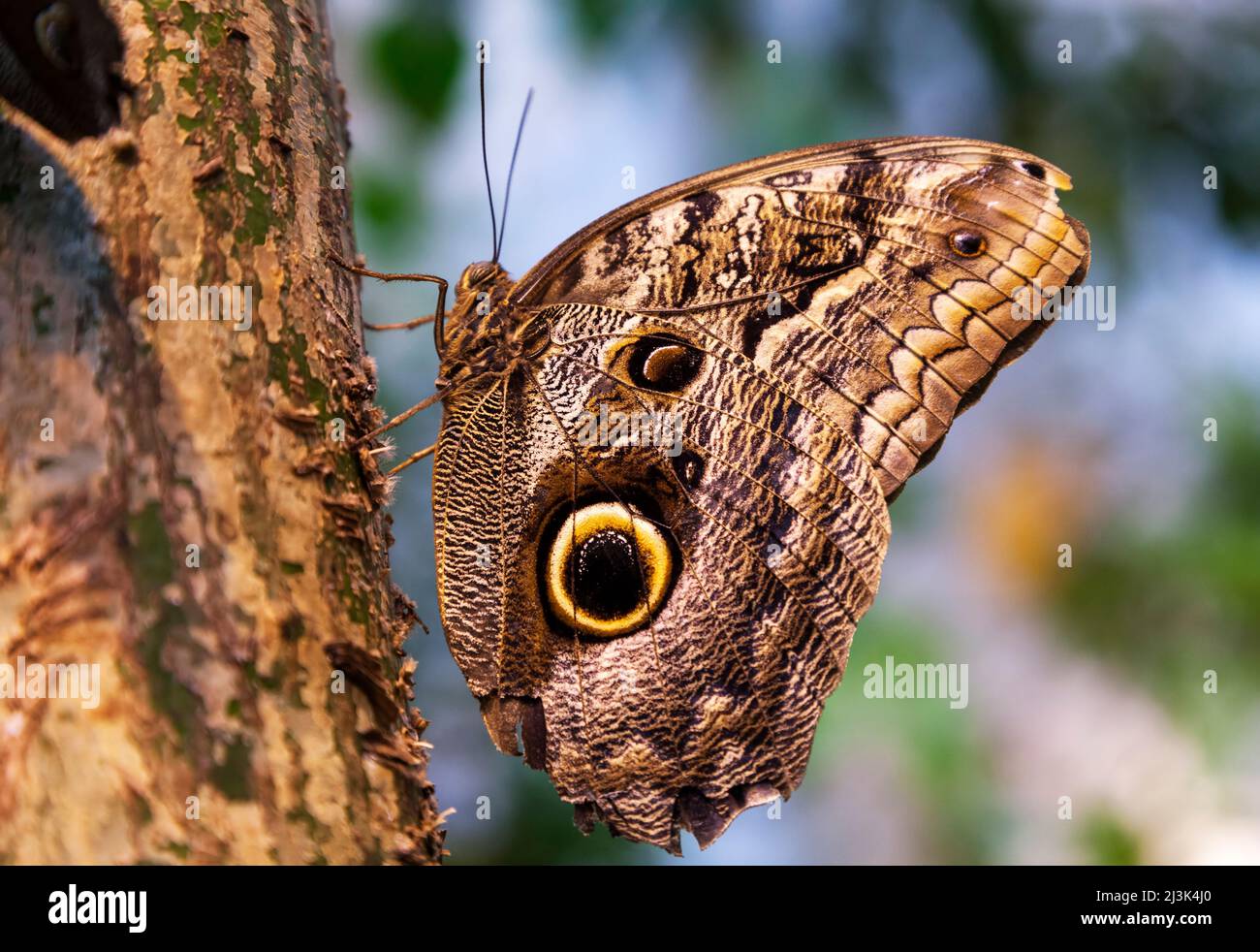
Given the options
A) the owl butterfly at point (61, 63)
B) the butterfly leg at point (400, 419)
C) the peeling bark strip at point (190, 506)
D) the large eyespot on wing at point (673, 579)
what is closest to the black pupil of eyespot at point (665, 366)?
the large eyespot on wing at point (673, 579)

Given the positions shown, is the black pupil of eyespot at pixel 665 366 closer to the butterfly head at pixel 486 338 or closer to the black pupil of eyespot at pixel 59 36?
the butterfly head at pixel 486 338

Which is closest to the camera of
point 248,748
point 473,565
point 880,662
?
point 248,748

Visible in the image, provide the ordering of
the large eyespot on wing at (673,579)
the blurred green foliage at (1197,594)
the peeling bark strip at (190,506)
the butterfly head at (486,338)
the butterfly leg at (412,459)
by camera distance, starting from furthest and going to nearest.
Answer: the blurred green foliage at (1197,594) < the butterfly head at (486,338) < the large eyespot on wing at (673,579) < the butterfly leg at (412,459) < the peeling bark strip at (190,506)

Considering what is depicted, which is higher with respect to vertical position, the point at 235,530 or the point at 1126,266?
the point at 1126,266

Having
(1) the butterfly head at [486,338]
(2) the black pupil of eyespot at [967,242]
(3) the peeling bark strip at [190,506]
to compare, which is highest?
(2) the black pupil of eyespot at [967,242]

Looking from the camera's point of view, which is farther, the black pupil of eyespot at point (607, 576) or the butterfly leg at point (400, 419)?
the black pupil of eyespot at point (607, 576)

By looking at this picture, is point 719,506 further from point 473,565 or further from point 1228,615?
point 1228,615

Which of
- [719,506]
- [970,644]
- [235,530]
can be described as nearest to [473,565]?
[719,506]

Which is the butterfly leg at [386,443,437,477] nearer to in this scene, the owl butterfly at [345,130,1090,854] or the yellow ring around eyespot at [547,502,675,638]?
the owl butterfly at [345,130,1090,854]
